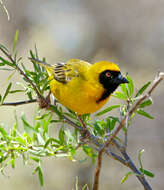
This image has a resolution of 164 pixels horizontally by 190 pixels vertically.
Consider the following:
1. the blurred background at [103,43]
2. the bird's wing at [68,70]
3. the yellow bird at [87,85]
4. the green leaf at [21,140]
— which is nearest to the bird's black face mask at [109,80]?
the yellow bird at [87,85]

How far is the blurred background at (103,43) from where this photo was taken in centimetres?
782

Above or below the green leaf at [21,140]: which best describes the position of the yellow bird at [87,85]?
above

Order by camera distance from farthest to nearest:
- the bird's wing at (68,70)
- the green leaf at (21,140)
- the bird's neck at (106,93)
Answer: the bird's wing at (68,70) < the bird's neck at (106,93) < the green leaf at (21,140)

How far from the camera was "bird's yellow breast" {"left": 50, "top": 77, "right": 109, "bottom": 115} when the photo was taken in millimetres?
3125

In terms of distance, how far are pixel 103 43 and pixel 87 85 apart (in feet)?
22.2

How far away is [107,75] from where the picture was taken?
128 inches

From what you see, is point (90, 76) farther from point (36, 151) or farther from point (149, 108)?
point (149, 108)

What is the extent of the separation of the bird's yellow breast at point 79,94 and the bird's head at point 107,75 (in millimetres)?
65

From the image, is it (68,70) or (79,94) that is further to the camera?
(68,70)

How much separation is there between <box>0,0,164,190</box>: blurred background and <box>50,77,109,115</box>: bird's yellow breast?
13.6 ft

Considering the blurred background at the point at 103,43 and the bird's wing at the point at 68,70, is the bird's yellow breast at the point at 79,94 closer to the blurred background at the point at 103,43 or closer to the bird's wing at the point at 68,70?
the bird's wing at the point at 68,70

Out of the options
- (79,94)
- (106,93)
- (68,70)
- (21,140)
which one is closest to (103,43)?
(68,70)

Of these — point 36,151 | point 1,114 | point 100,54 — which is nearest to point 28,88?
point 36,151

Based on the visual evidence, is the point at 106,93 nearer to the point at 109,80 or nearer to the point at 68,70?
the point at 109,80
